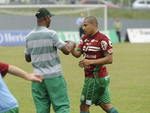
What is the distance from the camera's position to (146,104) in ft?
43.8

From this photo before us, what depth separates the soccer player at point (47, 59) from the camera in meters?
9.06

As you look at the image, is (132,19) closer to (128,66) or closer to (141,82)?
(128,66)

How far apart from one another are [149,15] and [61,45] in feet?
162

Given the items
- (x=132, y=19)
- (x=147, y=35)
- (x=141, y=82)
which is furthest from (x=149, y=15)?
(x=141, y=82)

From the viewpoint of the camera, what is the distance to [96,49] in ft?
32.6

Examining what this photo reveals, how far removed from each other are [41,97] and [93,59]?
1.20m

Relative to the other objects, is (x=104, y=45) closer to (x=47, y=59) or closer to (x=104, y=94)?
(x=104, y=94)

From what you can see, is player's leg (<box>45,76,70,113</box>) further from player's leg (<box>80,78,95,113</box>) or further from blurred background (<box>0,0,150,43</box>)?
blurred background (<box>0,0,150,43</box>)

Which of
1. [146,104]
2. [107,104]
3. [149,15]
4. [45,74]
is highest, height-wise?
[45,74]

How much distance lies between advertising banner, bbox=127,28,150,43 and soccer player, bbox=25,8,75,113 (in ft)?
111

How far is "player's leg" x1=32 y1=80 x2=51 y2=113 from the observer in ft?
30.5

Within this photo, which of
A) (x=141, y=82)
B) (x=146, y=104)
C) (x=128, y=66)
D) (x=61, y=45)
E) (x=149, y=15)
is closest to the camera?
(x=61, y=45)

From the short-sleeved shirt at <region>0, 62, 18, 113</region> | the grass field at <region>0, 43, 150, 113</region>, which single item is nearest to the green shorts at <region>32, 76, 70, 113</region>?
the short-sleeved shirt at <region>0, 62, 18, 113</region>

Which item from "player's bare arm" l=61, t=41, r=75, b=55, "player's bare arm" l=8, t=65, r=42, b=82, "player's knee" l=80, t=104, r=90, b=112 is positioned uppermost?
"player's bare arm" l=8, t=65, r=42, b=82
